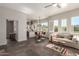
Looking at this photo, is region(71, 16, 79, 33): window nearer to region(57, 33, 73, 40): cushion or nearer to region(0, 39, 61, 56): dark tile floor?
region(57, 33, 73, 40): cushion

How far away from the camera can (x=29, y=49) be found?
2.17m

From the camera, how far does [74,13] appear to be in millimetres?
2059

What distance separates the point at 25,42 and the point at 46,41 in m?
0.56

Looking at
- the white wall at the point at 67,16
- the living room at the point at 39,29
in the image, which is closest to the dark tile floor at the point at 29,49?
the living room at the point at 39,29

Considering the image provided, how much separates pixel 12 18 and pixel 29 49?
2.94 ft

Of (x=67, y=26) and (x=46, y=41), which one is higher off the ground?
(x=67, y=26)

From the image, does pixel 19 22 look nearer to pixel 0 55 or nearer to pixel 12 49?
pixel 12 49

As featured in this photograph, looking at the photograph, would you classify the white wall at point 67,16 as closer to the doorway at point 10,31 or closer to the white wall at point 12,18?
the white wall at point 12,18

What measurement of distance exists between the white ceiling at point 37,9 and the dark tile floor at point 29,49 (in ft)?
2.28

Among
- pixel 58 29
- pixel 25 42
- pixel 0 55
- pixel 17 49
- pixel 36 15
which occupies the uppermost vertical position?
pixel 36 15

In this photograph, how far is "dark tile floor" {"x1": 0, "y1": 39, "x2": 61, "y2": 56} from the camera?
2.08 meters

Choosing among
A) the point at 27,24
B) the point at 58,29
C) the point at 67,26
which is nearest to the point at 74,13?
the point at 67,26

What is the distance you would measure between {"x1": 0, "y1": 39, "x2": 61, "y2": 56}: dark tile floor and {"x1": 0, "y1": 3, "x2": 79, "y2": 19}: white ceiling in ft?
2.28

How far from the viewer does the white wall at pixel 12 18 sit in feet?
6.55
